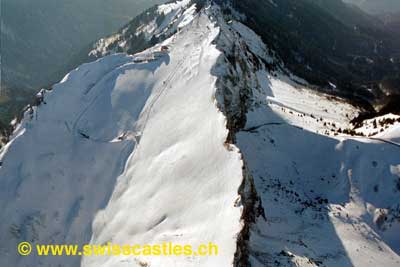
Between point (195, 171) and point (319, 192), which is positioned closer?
point (195, 171)

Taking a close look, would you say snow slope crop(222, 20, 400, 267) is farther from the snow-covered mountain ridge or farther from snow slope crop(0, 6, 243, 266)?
snow slope crop(0, 6, 243, 266)

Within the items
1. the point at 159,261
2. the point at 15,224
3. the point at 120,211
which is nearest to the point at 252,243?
the point at 159,261

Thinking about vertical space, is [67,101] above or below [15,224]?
above

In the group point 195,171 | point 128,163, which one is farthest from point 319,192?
point 128,163

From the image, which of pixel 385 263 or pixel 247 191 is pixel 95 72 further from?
pixel 385 263

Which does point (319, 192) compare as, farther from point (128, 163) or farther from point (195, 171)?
point (128, 163)

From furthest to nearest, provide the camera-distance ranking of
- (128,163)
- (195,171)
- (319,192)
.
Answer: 1. (128,163)
2. (319,192)
3. (195,171)

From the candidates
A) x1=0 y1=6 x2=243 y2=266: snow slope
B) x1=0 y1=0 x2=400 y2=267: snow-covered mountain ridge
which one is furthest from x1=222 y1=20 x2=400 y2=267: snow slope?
x1=0 y1=6 x2=243 y2=266: snow slope

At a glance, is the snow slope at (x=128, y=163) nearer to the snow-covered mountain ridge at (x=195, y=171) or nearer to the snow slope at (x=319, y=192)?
the snow-covered mountain ridge at (x=195, y=171)

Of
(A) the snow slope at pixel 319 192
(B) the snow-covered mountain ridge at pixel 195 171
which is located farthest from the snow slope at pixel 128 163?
(A) the snow slope at pixel 319 192

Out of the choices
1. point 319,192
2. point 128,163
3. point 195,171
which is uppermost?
point 195,171
